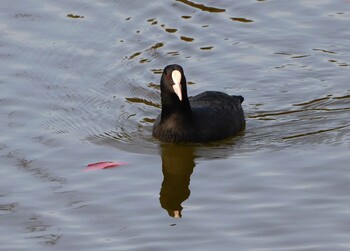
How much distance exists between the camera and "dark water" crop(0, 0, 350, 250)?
9055 millimetres

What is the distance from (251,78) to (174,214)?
3.69 m

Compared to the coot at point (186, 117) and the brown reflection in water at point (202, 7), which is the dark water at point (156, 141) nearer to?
the brown reflection in water at point (202, 7)

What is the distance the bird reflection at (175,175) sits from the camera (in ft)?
32.2

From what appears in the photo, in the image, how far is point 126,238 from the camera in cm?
887

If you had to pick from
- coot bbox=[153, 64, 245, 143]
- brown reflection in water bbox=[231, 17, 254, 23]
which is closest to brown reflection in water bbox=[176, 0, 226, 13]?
brown reflection in water bbox=[231, 17, 254, 23]

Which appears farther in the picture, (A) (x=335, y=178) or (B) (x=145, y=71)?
(B) (x=145, y=71)

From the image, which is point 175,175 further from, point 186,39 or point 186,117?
point 186,39

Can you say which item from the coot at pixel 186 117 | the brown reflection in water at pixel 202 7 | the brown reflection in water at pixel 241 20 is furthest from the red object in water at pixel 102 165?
the brown reflection in water at pixel 202 7

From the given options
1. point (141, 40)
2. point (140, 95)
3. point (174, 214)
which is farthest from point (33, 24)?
point (174, 214)

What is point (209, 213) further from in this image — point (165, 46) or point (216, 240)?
point (165, 46)

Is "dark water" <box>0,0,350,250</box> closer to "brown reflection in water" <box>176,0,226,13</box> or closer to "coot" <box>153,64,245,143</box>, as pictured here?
"brown reflection in water" <box>176,0,226,13</box>

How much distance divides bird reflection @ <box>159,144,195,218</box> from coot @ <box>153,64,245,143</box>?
0.14 metres

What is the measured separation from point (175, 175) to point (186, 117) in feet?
3.25

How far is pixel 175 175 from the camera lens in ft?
35.0
